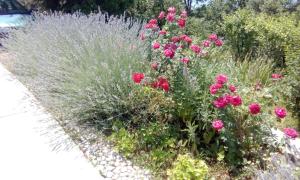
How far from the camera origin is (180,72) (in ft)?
12.2

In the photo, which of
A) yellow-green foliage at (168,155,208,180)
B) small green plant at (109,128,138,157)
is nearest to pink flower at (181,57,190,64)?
small green plant at (109,128,138,157)

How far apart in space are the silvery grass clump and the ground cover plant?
0.01 m

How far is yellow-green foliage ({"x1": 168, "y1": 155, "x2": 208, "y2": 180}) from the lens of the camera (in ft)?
9.23

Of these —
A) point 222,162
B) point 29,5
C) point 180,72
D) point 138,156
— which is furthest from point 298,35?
point 29,5

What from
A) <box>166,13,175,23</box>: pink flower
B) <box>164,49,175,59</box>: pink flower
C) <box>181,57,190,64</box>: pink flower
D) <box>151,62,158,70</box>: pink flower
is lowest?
<box>151,62,158,70</box>: pink flower

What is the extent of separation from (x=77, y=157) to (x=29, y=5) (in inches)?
431

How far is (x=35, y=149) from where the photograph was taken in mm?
3600

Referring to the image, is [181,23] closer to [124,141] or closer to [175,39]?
[175,39]

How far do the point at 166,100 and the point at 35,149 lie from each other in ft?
5.23

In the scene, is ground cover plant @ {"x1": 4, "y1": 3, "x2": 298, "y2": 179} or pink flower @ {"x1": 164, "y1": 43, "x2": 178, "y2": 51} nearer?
ground cover plant @ {"x1": 4, "y1": 3, "x2": 298, "y2": 179}

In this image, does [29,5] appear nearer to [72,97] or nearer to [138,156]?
[72,97]

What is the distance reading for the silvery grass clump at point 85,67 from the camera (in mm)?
4004

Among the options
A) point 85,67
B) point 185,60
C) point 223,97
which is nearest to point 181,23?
point 185,60

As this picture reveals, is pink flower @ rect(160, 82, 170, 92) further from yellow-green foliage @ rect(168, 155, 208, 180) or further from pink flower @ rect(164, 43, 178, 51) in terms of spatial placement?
yellow-green foliage @ rect(168, 155, 208, 180)
